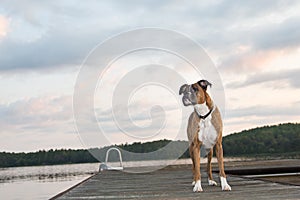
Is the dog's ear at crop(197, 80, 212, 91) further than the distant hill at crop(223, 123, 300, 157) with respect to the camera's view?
No

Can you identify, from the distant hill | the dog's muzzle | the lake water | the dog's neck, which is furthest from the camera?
the distant hill

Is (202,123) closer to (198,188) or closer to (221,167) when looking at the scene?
(221,167)

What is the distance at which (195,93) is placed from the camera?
798cm

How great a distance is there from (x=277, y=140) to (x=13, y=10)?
3095cm

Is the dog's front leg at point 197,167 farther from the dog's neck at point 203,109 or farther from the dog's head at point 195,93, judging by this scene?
the dog's head at point 195,93

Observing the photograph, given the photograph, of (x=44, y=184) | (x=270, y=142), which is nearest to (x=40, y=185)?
(x=44, y=184)

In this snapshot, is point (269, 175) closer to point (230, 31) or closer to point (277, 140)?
point (230, 31)

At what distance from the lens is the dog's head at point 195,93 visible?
7.97m

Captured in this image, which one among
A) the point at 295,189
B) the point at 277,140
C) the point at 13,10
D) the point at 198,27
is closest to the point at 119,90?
the point at 295,189

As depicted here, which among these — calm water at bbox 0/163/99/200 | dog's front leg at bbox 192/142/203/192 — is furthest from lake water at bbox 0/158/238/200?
dog's front leg at bbox 192/142/203/192

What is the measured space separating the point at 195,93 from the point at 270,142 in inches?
1647

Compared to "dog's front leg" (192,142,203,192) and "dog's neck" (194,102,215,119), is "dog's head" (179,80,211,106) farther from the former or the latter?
"dog's front leg" (192,142,203,192)

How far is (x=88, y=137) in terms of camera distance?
40.3 feet

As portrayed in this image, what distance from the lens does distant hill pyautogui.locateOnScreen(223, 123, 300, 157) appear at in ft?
139
